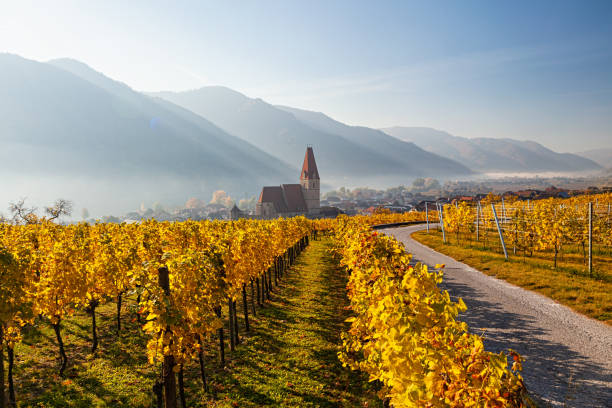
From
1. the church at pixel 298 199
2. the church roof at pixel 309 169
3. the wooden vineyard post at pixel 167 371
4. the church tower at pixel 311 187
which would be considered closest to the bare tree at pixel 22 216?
the wooden vineyard post at pixel 167 371

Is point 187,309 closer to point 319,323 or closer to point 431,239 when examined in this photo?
point 319,323

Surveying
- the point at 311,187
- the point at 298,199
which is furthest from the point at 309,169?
the point at 298,199

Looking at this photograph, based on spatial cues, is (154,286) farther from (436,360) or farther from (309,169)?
(309,169)

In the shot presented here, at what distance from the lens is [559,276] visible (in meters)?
16.1

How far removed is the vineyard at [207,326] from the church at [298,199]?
97933 mm

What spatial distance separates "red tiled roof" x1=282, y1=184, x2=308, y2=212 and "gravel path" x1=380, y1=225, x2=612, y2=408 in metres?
102

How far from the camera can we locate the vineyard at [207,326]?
3879 millimetres

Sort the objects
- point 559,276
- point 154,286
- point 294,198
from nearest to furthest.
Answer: point 154,286
point 559,276
point 294,198

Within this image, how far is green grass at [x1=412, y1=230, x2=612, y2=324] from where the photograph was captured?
12625 mm

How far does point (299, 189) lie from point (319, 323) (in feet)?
352

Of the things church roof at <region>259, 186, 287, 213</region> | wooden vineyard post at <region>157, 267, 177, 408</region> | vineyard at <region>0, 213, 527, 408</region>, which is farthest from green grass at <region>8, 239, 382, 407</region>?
church roof at <region>259, 186, 287, 213</region>

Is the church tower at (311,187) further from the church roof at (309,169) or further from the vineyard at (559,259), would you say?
the vineyard at (559,259)

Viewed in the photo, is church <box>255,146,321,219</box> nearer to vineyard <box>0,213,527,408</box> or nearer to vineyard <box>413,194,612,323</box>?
vineyard <box>413,194,612,323</box>

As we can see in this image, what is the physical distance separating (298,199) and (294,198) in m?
1.75
